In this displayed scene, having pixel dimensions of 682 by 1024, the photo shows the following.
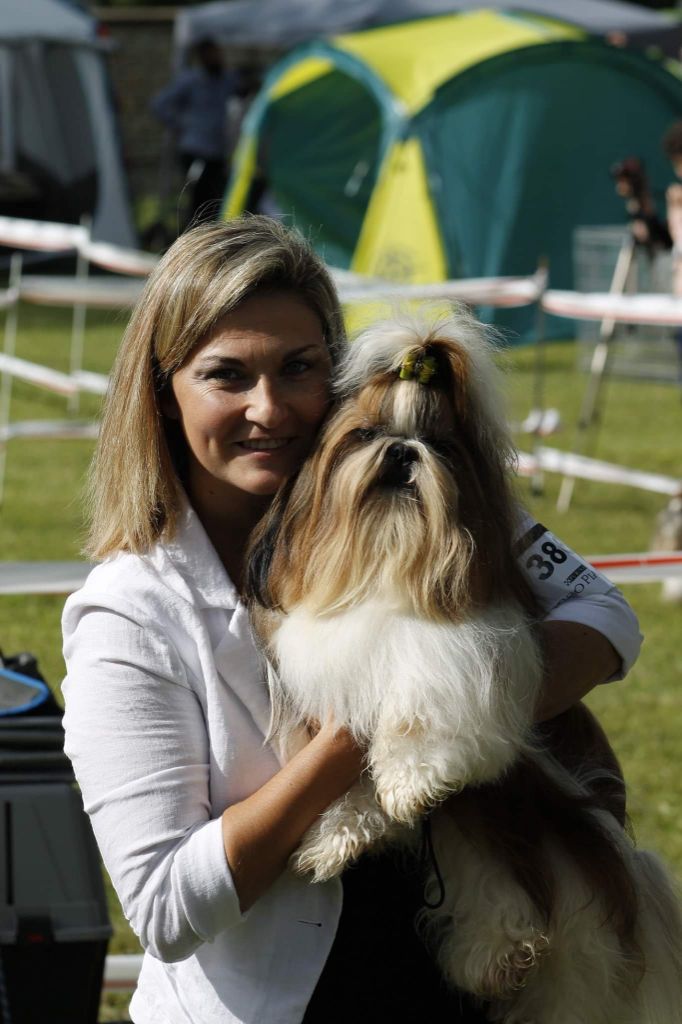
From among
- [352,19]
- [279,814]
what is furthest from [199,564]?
[352,19]

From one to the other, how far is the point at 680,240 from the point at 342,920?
732 cm

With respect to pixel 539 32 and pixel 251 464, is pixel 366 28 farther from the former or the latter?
pixel 251 464

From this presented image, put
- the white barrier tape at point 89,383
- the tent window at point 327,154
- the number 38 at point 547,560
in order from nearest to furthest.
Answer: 1. the number 38 at point 547,560
2. the white barrier tape at point 89,383
3. the tent window at point 327,154

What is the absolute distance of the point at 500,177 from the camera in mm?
12641

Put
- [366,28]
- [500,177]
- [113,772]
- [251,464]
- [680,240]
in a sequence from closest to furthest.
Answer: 1. [113,772]
2. [251,464]
3. [680,240]
4. [500,177]
5. [366,28]

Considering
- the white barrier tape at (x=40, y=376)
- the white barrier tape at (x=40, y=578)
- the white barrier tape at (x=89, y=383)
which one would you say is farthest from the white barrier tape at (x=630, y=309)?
the white barrier tape at (x=40, y=578)

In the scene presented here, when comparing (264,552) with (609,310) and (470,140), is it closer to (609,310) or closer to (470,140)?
(609,310)

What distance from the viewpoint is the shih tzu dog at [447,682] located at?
178 cm

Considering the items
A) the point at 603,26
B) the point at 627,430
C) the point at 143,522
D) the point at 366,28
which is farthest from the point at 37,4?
the point at 143,522

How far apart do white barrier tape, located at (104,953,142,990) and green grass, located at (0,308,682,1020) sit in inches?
7.2

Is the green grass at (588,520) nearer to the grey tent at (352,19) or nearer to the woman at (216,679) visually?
the woman at (216,679)

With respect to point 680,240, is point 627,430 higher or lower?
lower

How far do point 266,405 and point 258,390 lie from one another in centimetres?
3

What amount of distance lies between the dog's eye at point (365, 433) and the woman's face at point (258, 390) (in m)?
0.10
